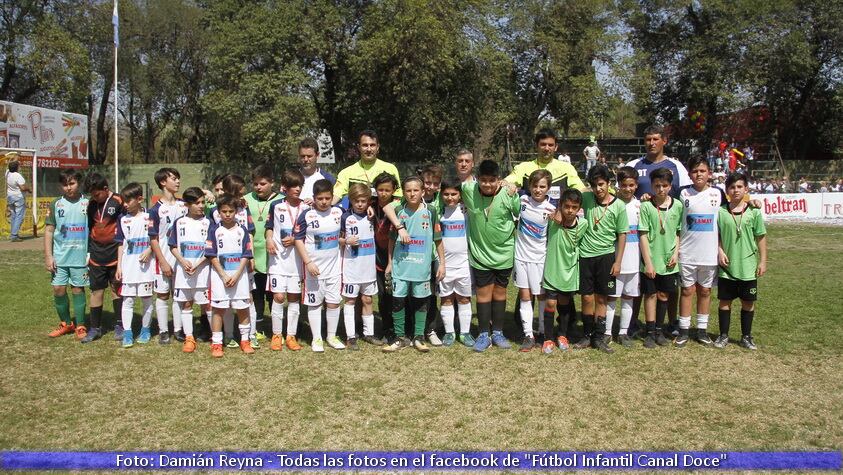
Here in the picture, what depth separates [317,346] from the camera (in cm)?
595

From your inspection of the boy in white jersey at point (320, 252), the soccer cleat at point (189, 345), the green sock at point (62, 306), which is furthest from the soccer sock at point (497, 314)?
the green sock at point (62, 306)

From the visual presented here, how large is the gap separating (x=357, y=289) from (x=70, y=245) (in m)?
3.05

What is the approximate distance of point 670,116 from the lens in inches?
1369

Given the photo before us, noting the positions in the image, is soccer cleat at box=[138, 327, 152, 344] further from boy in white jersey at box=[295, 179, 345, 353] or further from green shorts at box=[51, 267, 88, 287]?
boy in white jersey at box=[295, 179, 345, 353]

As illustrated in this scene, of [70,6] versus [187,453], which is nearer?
[187,453]

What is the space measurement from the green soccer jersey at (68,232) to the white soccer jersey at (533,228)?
448cm

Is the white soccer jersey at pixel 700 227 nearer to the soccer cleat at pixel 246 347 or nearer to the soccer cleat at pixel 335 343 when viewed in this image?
the soccer cleat at pixel 335 343

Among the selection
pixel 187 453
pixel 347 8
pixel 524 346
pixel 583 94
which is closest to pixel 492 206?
pixel 524 346

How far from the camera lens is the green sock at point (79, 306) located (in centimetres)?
644

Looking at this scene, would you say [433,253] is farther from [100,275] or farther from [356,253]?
[100,275]

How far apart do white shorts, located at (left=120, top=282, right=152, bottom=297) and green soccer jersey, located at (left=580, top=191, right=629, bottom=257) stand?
4352mm

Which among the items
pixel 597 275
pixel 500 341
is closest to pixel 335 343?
pixel 500 341

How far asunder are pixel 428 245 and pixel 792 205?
19463 millimetres

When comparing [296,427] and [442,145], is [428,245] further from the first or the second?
[442,145]
